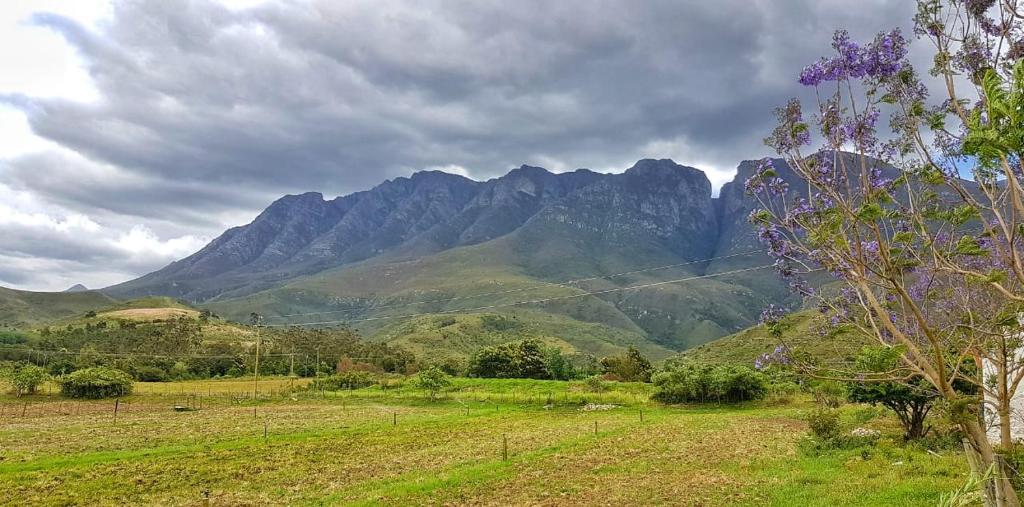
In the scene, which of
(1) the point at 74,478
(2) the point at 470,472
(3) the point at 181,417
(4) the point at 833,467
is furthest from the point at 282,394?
(4) the point at 833,467

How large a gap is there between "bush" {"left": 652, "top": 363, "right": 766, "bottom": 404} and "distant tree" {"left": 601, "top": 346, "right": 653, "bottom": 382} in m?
20.3

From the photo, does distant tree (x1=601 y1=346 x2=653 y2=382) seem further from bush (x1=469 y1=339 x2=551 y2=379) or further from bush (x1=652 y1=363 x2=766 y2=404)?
bush (x1=652 y1=363 x2=766 y2=404)

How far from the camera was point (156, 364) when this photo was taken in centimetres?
9106

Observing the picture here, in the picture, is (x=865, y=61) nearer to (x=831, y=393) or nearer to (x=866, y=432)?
(x=866, y=432)

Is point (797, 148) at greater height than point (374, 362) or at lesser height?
greater

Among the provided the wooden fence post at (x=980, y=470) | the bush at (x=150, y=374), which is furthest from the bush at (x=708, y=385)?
the bush at (x=150, y=374)

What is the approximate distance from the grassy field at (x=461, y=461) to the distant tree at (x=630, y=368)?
26365 mm

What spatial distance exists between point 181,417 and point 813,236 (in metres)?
48.8

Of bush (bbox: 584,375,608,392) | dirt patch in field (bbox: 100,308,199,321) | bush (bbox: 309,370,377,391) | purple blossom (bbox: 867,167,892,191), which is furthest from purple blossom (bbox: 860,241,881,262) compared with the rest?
dirt patch in field (bbox: 100,308,199,321)

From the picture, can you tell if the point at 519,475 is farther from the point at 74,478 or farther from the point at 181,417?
the point at 181,417

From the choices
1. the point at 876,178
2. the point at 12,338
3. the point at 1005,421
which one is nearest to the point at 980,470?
the point at 1005,421

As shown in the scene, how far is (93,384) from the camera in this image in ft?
204

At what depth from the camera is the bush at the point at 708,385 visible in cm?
4609

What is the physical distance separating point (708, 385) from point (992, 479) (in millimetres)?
44266
